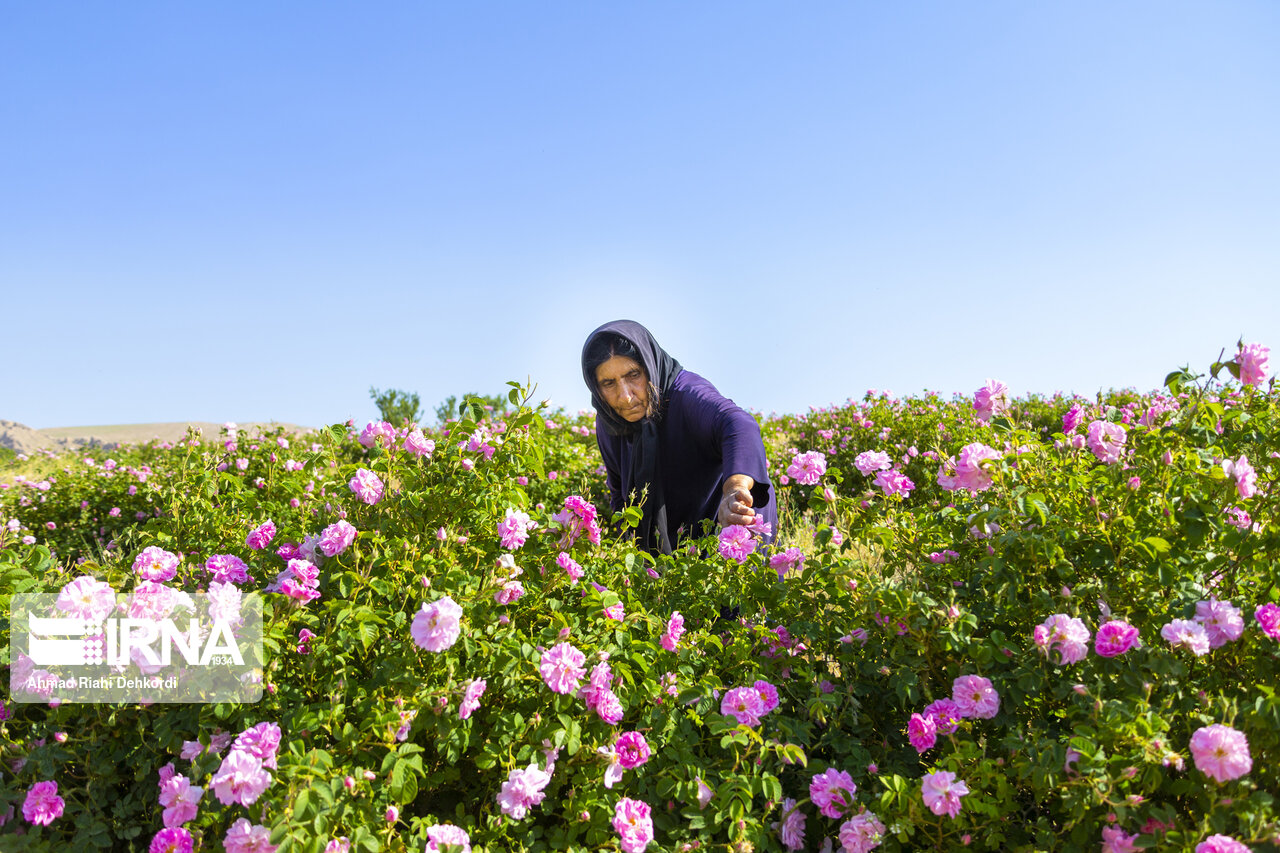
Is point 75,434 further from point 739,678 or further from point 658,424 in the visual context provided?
point 739,678

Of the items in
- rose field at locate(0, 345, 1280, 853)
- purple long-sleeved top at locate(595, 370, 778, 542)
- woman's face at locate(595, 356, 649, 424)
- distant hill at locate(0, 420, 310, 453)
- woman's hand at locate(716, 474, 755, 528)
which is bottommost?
rose field at locate(0, 345, 1280, 853)

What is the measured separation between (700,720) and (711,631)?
1.69 feet

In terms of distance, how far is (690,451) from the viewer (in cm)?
374

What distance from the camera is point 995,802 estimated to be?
1.75 metres

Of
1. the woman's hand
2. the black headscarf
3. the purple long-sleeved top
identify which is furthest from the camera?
the black headscarf

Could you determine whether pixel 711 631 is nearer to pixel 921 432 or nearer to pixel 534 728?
pixel 534 728

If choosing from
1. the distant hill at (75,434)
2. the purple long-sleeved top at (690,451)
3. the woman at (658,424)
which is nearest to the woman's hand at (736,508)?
the purple long-sleeved top at (690,451)

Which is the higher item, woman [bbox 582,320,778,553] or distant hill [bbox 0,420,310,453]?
distant hill [bbox 0,420,310,453]

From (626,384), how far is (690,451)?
1.40 feet

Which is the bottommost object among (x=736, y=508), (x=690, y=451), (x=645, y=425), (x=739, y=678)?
(x=739, y=678)

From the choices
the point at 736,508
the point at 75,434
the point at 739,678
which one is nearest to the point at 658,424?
the point at 736,508

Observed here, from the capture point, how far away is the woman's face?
3.66 metres

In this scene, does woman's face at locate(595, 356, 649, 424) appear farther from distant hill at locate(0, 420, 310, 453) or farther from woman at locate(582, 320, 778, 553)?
distant hill at locate(0, 420, 310, 453)

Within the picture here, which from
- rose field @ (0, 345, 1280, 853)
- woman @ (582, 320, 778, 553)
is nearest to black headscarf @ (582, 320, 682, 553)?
woman @ (582, 320, 778, 553)
